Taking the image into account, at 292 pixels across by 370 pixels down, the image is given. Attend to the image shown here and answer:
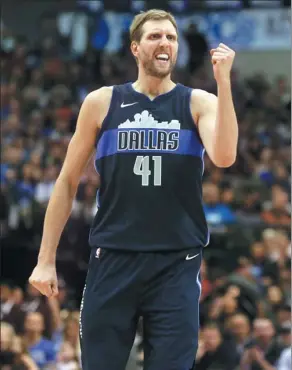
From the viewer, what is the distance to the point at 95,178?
14.4 meters

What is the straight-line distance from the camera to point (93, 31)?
20.2 metres

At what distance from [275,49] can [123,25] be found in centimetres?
312

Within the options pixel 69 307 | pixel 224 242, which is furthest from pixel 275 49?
pixel 69 307

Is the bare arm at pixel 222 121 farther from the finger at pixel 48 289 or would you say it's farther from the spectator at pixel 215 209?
the spectator at pixel 215 209

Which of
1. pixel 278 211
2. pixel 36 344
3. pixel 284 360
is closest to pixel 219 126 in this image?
pixel 284 360

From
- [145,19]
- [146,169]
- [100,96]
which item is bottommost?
[146,169]

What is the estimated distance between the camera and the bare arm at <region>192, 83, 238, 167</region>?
409 cm

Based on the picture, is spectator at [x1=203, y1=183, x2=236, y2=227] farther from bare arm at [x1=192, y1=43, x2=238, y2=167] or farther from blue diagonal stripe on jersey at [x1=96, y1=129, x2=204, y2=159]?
bare arm at [x1=192, y1=43, x2=238, y2=167]

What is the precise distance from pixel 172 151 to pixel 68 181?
1.77 feet

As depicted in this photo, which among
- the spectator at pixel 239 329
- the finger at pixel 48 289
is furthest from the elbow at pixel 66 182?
the spectator at pixel 239 329

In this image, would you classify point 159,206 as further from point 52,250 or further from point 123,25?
point 123,25

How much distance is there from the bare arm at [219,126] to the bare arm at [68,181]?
17.3 inches

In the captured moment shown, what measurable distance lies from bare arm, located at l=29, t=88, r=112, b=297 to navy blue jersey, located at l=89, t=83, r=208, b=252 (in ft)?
0.25

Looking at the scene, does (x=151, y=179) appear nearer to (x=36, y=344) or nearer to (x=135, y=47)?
(x=135, y=47)
